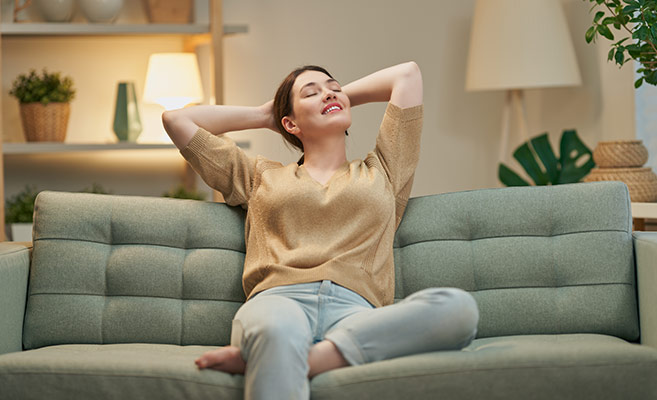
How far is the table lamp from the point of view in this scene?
136 inches

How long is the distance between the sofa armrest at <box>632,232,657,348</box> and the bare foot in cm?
94

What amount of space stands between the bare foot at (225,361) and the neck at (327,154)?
1.99 ft

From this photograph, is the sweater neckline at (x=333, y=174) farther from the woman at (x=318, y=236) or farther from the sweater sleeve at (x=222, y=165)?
the sweater sleeve at (x=222, y=165)

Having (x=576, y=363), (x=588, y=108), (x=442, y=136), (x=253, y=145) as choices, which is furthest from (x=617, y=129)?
(x=576, y=363)

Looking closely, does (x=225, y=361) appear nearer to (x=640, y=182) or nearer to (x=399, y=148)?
(x=399, y=148)

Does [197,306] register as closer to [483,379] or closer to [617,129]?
[483,379]

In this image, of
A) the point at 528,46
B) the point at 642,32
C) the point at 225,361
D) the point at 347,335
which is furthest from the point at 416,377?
the point at 528,46

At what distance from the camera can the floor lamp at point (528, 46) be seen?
11.6 ft

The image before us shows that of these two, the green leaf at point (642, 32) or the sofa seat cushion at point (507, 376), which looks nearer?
the sofa seat cushion at point (507, 376)

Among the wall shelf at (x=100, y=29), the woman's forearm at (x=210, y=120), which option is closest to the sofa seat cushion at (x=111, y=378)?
the woman's forearm at (x=210, y=120)

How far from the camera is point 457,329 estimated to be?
168cm

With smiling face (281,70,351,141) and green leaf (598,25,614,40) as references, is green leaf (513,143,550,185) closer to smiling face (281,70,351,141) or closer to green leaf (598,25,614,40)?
green leaf (598,25,614,40)

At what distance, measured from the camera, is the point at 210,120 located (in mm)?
2201

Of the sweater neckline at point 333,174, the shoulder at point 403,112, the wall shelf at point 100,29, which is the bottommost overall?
the sweater neckline at point 333,174
